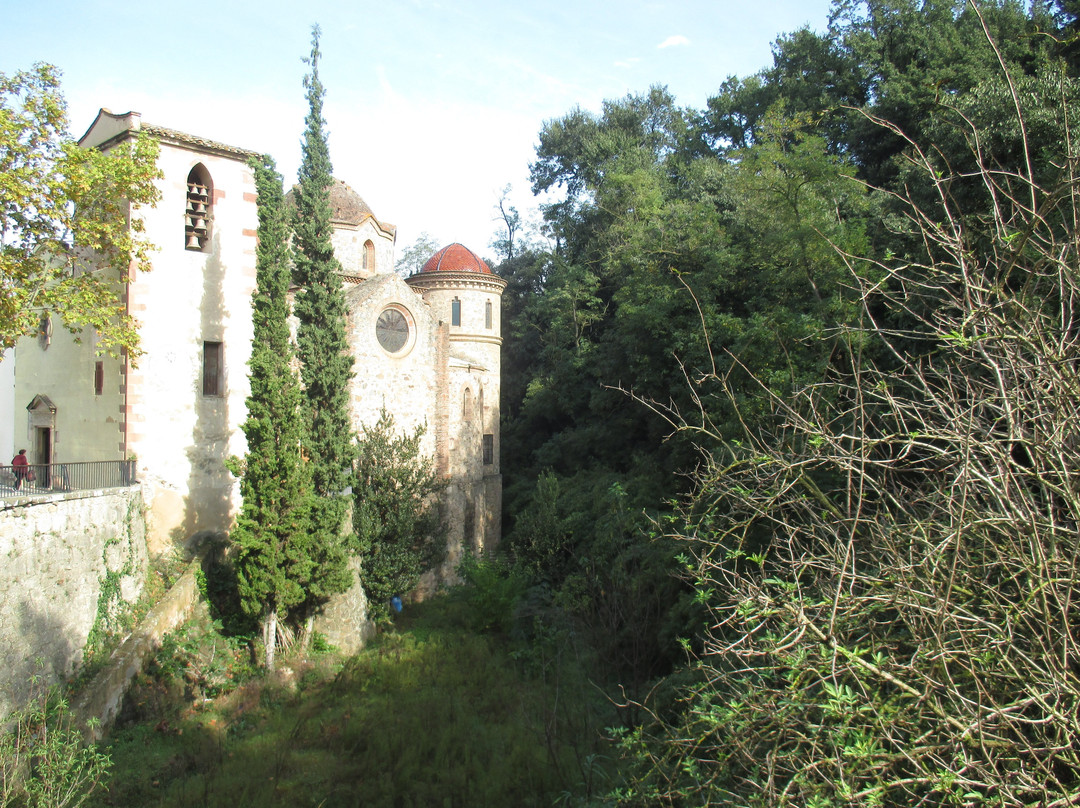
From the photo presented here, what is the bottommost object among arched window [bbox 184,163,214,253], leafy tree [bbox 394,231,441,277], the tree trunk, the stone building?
the tree trunk

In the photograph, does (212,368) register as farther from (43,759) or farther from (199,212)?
(43,759)

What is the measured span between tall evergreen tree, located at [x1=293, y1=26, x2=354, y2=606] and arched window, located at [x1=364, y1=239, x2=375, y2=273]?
707cm

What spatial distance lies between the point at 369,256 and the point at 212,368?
9605 millimetres

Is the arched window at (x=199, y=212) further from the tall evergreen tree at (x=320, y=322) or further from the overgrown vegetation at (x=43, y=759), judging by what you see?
the overgrown vegetation at (x=43, y=759)

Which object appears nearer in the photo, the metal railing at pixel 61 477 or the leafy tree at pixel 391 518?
the metal railing at pixel 61 477

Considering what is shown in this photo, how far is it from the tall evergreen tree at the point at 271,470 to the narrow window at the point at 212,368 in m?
1.61

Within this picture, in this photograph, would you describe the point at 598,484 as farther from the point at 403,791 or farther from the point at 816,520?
the point at 816,520

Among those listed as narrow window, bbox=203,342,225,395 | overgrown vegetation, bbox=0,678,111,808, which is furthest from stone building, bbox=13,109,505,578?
overgrown vegetation, bbox=0,678,111,808

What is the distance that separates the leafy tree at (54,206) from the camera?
395 inches

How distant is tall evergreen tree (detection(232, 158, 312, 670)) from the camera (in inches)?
524

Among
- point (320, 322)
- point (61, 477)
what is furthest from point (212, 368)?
point (61, 477)

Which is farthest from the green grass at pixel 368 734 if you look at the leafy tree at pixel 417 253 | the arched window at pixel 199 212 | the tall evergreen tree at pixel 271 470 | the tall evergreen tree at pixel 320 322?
the leafy tree at pixel 417 253

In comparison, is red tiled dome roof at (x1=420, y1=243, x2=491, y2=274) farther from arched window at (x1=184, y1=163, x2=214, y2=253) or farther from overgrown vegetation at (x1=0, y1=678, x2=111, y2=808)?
overgrown vegetation at (x1=0, y1=678, x2=111, y2=808)

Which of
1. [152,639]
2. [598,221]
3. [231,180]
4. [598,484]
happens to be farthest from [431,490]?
[598,221]
